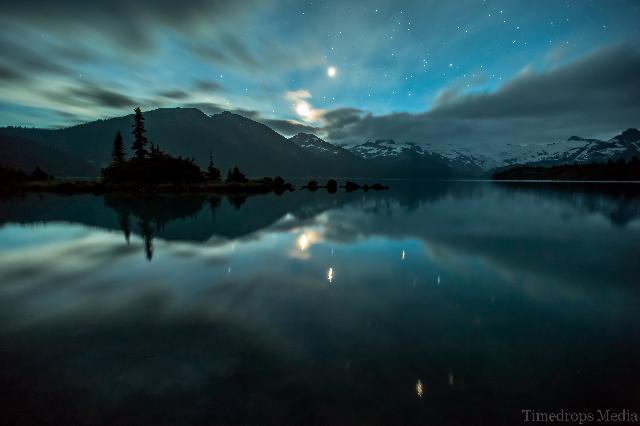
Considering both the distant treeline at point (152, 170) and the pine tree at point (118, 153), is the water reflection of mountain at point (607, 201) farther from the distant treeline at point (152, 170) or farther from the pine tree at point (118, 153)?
the pine tree at point (118, 153)

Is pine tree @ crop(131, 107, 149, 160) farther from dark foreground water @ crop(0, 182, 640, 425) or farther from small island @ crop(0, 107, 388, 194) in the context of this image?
dark foreground water @ crop(0, 182, 640, 425)

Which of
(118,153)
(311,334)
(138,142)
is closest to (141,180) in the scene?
(138,142)

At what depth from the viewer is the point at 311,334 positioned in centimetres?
1051

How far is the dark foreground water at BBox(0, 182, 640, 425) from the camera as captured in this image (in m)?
7.05

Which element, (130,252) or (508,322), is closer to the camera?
(508,322)

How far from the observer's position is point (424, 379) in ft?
26.2

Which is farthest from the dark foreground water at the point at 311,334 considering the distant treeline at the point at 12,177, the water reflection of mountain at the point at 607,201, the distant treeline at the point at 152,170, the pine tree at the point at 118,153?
the distant treeline at the point at 12,177

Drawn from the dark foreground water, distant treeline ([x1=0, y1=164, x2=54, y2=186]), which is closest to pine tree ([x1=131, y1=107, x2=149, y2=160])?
distant treeline ([x1=0, y1=164, x2=54, y2=186])

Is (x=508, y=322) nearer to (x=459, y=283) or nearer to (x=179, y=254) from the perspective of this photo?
(x=459, y=283)

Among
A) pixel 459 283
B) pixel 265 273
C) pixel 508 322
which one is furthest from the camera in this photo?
pixel 265 273

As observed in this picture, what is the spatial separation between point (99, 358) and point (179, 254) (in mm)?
13687

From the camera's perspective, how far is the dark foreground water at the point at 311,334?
705 centimetres

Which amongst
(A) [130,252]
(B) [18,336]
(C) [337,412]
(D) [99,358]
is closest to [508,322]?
(C) [337,412]

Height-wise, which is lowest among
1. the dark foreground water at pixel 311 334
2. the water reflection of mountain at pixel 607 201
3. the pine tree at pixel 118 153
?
the dark foreground water at pixel 311 334
